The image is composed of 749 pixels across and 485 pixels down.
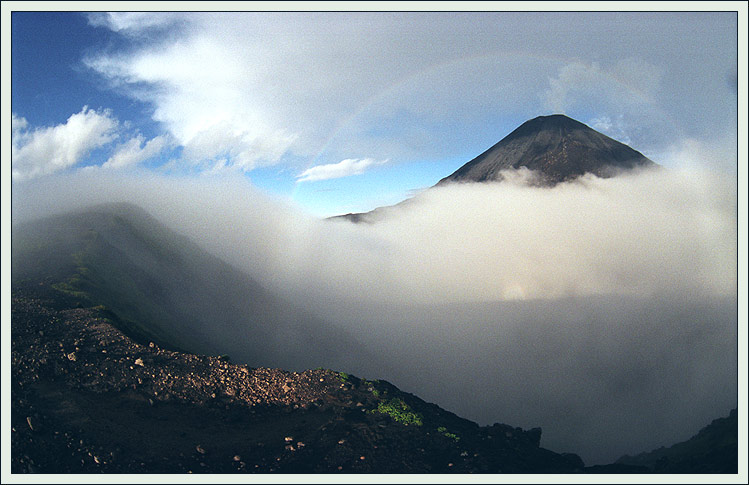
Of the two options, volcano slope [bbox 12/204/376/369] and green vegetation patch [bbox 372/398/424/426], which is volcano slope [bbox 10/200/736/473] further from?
volcano slope [bbox 12/204/376/369]

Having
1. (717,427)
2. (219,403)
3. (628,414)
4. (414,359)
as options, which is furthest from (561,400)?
(219,403)

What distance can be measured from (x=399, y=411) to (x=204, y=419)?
10.8 m

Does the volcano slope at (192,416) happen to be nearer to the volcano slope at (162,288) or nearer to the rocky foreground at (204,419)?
the rocky foreground at (204,419)

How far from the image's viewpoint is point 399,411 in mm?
25891

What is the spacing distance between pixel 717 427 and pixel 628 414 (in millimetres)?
102702

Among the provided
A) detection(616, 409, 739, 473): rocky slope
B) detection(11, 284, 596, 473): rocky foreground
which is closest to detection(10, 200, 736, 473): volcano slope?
detection(11, 284, 596, 473): rocky foreground

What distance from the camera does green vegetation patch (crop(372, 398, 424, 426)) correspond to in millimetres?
25141

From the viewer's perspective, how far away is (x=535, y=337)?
7628 inches

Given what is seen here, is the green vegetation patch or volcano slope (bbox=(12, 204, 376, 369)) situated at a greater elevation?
volcano slope (bbox=(12, 204, 376, 369))

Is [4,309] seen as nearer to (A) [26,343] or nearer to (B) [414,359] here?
(A) [26,343]

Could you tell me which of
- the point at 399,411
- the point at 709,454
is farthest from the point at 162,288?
the point at 709,454

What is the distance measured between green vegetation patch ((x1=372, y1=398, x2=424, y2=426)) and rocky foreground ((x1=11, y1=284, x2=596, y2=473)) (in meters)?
0.06

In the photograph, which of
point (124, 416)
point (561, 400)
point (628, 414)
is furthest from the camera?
point (561, 400)

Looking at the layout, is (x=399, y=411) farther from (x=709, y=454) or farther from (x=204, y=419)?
(x=709, y=454)
